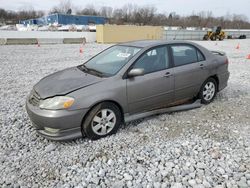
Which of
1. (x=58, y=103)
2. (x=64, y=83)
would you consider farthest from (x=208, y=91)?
(x=58, y=103)

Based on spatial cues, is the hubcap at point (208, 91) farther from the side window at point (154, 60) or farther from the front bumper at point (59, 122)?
the front bumper at point (59, 122)

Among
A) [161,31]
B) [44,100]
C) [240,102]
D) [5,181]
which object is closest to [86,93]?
[44,100]

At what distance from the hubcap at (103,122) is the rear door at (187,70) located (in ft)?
4.72

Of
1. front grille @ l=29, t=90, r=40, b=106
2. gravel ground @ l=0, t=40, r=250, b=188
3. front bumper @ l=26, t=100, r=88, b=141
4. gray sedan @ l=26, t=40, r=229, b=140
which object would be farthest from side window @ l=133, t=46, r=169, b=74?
front grille @ l=29, t=90, r=40, b=106

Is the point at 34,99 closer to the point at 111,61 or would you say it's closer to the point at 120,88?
the point at 120,88

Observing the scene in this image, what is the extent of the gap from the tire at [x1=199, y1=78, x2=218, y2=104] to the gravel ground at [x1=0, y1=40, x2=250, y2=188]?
0.38 meters

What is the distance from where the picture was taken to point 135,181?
2.45 meters

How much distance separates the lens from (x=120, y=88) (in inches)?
130

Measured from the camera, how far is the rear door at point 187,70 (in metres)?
3.99

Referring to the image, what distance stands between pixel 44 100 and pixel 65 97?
13.4 inches

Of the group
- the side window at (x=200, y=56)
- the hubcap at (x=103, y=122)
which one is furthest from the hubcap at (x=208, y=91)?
the hubcap at (x=103, y=122)

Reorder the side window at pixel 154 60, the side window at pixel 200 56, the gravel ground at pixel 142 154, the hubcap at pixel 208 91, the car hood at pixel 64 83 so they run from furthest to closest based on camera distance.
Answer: the hubcap at pixel 208 91, the side window at pixel 200 56, the side window at pixel 154 60, the car hood at pixel 64 83, the gravel ground at pixel 142 154

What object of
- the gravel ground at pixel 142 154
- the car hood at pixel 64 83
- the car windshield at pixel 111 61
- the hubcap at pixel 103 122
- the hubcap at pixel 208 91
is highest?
the car windshield at pixel 111 61

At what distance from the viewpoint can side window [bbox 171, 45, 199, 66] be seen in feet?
13.2
